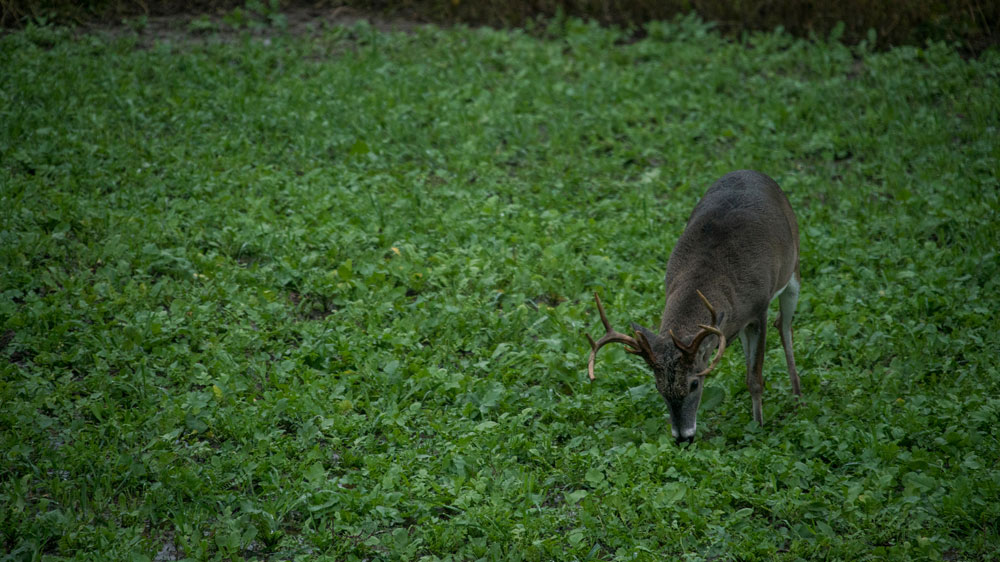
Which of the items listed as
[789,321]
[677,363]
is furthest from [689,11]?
[677,363]

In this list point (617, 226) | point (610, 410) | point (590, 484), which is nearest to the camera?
point (590, 484)

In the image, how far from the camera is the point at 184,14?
11.7 metres

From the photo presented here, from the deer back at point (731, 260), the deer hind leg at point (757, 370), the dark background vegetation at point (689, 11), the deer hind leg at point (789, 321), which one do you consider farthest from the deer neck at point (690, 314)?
the dark background vegetation at point (689, 11)

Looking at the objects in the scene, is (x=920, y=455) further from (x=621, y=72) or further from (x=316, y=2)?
(x=316, y=2)

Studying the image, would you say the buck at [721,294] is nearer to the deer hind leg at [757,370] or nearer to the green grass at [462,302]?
the deer hind leg at [757,370]

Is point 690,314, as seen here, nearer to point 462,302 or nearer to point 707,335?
point 707,335

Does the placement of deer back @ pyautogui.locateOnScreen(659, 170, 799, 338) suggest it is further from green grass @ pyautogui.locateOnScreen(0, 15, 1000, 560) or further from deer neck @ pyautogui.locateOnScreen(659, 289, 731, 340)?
green grass @ pyautogui.locateOnScreen(0, 15, 1000, 560)

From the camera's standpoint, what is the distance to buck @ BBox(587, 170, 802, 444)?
15.9ft

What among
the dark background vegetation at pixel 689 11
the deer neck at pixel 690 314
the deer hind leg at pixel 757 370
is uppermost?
the dark background vegetation at pixel 689 11

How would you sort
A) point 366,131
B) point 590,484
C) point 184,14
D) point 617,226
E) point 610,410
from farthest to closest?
point 184,14 < point 366,131 < point 617,226 < point 610,410 < point 590,484

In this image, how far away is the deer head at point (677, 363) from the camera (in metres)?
4.78

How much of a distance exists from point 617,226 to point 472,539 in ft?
12.6

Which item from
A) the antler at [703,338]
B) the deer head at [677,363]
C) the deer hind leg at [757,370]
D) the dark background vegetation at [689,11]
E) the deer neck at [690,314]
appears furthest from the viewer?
the dark background vegetation at [689,11]

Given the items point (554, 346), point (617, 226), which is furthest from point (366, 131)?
point (554, 346)
